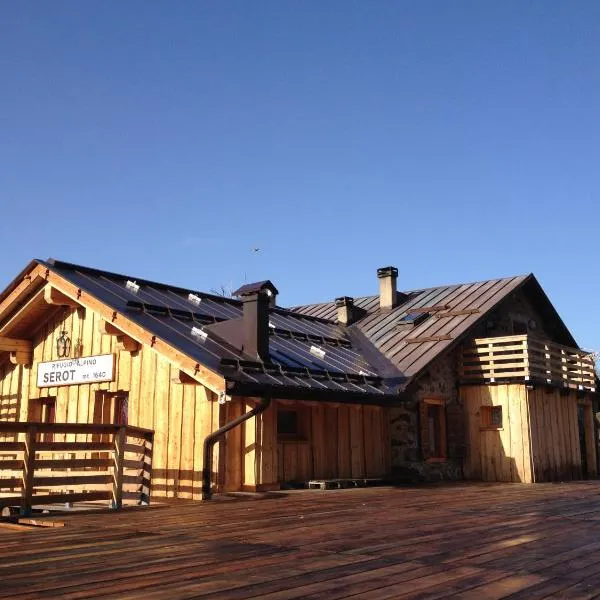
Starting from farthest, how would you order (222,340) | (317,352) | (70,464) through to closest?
(317,352), (222,340), (70,464)

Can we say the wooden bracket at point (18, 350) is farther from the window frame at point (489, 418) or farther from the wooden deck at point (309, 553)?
the window frame at point (489, 418)

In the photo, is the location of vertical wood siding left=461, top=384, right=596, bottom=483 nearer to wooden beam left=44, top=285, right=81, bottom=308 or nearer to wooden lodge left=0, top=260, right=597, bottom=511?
wooden lodge left=0, top=260, right=597, bottom=511

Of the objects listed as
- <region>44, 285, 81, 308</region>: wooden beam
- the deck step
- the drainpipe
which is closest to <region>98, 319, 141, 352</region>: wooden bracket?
<region>44, 285, 81, 308</region>: wooden beam

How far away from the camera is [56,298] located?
1705 centimetres

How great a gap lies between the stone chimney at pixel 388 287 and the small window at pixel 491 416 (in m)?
4.91

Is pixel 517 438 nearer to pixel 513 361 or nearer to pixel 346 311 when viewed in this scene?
pixel 513 361

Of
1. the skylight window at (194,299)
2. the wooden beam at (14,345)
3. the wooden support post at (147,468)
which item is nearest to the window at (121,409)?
the skylight window at (194,299)

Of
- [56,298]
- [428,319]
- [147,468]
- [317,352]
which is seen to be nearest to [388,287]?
[428,319]

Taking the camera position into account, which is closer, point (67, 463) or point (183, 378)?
point (67, 463)

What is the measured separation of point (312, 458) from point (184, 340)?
4.04m

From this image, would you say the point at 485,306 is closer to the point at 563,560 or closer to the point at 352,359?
the point at 352,359

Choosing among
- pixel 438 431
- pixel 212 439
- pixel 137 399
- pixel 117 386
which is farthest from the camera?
pixel 438 431

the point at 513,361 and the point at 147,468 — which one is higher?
the point at 513,361

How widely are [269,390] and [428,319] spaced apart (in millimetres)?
8890
